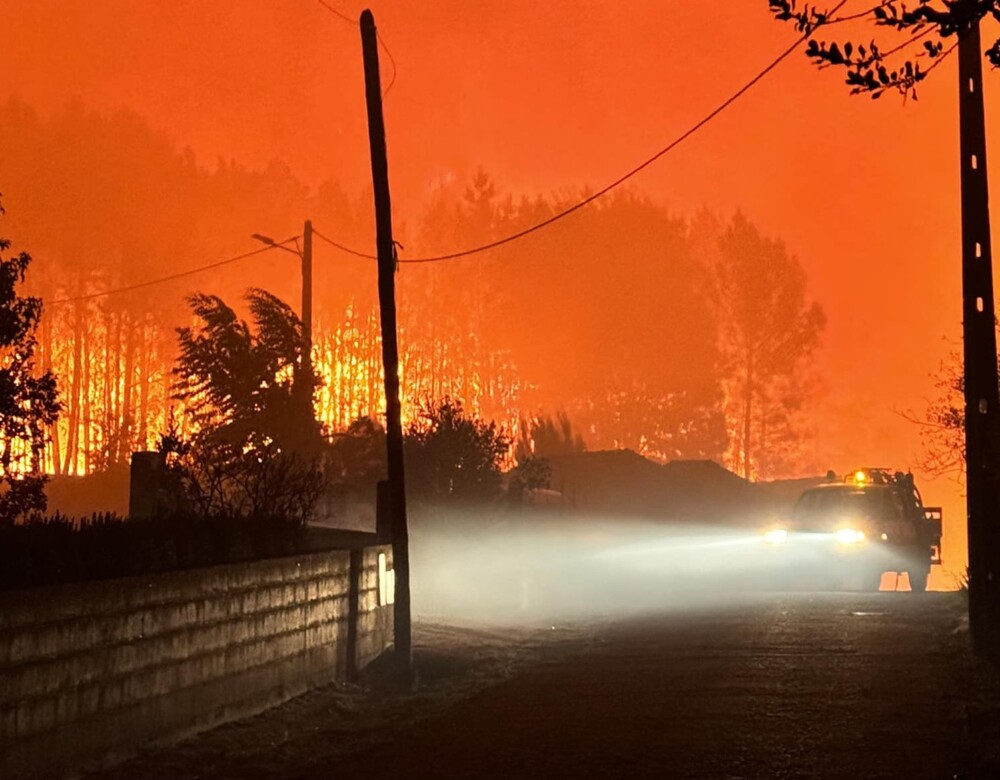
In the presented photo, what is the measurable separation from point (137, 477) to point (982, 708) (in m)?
12.9

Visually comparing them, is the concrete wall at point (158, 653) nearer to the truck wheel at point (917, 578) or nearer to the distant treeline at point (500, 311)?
the truck wheel at point (917, 578)

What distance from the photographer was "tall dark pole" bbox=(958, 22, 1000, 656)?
17500mm

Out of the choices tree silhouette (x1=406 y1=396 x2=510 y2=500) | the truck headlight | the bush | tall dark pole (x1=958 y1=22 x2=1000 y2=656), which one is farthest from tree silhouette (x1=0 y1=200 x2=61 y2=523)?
the truck headlight

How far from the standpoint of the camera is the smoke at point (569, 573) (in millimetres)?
28875

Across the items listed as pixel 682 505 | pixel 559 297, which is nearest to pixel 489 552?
pixel 682 505

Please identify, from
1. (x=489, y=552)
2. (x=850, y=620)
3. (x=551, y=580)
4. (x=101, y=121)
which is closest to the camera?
(x=850, y=620)

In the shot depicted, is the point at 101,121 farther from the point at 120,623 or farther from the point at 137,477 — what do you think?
the point at 120,623

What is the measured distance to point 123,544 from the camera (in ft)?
39.3

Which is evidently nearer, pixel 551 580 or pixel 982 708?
pixel 982 708

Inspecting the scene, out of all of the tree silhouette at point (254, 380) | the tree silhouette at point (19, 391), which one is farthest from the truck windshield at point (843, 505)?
the tree silhouette at point (19, 391)

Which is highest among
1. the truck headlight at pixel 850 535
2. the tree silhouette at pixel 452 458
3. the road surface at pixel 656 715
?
the tree silhouette at pixel 452 458

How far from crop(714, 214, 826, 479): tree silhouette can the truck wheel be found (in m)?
56.2

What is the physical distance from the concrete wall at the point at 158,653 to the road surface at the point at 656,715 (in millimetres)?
284

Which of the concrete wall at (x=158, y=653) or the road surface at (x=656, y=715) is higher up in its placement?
the concrete wall at (x=158, y=653)
